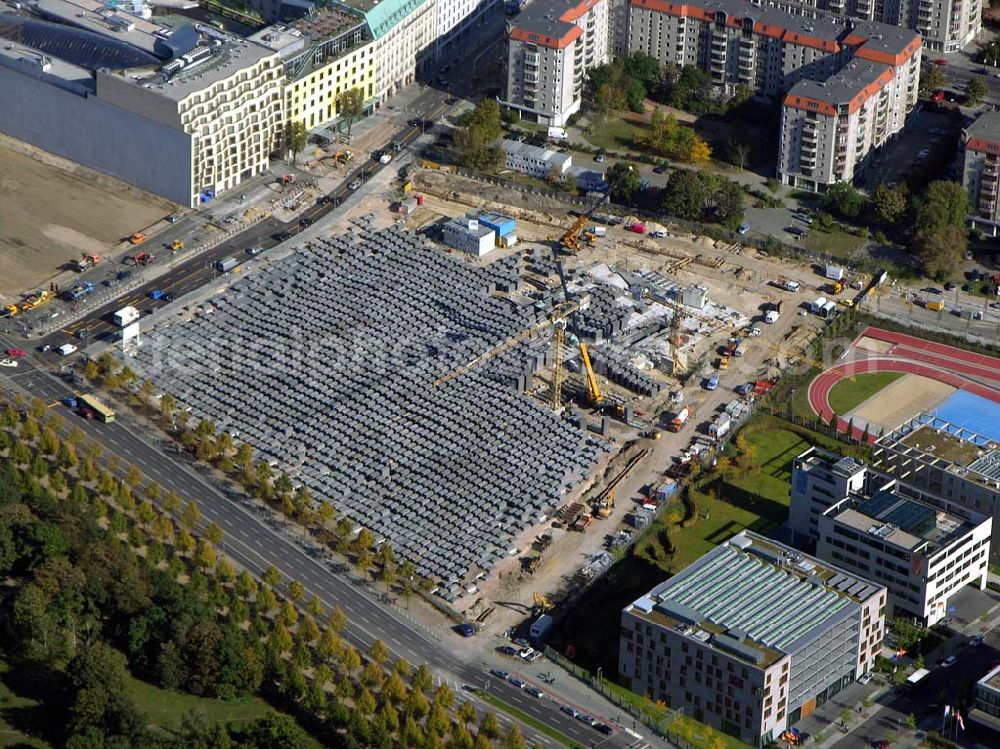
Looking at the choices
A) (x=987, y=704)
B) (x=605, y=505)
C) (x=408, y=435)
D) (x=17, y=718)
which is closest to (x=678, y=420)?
(x=605, y=505)

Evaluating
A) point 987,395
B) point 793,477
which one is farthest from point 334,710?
point 987,395

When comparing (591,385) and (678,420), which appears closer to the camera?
(678,420)

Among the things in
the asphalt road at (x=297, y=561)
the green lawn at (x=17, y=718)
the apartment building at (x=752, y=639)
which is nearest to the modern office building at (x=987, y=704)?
the apartment building at (x=752, y=639)

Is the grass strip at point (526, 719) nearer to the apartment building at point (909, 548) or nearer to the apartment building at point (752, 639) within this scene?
the apartment building at point (752, 639)

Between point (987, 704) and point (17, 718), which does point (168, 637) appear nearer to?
point (17, 718)

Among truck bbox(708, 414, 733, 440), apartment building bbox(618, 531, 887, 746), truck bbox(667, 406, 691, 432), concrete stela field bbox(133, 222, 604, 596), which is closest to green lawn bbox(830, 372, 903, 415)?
truck bbox(708, 414, 733, 440)

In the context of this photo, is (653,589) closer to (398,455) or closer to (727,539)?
(727,539)

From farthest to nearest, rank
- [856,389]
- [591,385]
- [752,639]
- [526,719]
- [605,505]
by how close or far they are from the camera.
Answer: [856,389]
[591,385]
[605,505]
[526,719]
[752,639]

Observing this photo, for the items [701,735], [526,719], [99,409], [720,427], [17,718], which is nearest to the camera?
[17,718]
